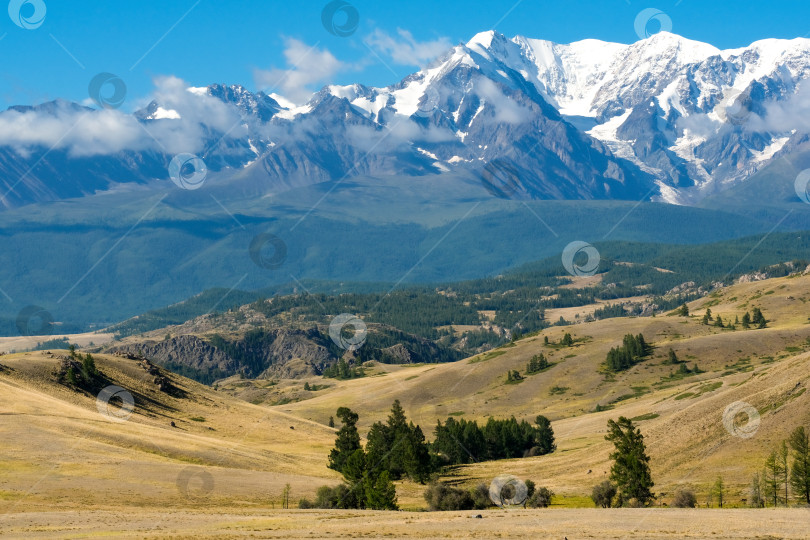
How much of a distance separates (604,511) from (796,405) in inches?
1391

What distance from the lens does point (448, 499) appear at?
88.9 meters

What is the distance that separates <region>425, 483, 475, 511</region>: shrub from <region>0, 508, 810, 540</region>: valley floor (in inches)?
433

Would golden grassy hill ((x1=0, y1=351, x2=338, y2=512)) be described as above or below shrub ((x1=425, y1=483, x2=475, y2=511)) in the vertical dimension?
above

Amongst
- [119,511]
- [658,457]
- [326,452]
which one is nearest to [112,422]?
[326,452]

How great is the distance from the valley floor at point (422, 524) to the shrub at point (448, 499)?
36.0 ft

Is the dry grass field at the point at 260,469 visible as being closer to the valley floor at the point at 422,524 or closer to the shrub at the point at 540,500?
the valley floor at the point at 422,524

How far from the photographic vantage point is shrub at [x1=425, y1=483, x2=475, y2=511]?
88.4 meters

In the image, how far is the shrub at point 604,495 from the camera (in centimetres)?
8638

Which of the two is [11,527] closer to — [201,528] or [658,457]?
[201,528]

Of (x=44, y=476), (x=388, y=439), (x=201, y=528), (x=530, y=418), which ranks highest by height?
(x=530, y=418)

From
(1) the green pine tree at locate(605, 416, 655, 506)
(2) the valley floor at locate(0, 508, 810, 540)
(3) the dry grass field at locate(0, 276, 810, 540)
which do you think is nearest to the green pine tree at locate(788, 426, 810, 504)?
(3) the dry grass field at locate(0, 276, 810, 540)

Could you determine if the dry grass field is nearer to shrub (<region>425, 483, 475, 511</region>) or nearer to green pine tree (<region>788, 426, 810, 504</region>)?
shrub (<region>425, 483, 475, 511</region>)

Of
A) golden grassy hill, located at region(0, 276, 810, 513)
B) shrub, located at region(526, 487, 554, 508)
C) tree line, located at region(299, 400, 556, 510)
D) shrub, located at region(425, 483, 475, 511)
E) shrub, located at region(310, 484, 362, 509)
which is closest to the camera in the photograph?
shrub, located at region(526, 487, 554, 508)

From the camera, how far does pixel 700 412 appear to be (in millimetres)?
109688
